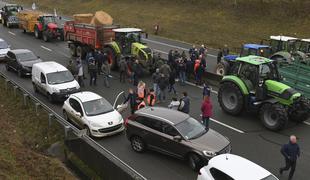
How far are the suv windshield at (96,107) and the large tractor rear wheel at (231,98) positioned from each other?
5.23 metres

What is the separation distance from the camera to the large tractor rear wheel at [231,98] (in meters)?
16.5

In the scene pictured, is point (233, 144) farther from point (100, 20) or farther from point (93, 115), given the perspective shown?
point (100, 20)

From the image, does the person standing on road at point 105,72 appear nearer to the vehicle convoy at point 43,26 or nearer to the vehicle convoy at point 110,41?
the vehicle convoy at point 110,41

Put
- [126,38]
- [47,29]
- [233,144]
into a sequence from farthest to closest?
[47,29], [126,38], [233,144]

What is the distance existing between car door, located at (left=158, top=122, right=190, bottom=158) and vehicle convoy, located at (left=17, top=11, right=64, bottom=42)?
23886 millimetres

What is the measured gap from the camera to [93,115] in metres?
15.0

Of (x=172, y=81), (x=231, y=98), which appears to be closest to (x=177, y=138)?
(x=231, y=98)

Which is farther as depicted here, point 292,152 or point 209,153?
point 209,153

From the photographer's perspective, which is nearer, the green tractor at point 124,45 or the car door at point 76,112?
the car door at point 76,112

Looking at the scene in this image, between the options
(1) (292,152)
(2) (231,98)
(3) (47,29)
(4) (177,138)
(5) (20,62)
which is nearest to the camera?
(1) (292,152)

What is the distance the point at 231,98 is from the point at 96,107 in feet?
19.7

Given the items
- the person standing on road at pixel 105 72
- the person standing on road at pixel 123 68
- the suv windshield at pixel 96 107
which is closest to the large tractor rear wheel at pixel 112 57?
the person standing on road at pixel 105 72

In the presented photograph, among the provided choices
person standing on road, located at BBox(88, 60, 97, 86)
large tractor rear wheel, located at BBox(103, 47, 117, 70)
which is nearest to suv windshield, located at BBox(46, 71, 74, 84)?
person standing on road, located at BBox(88, 60, 97, 86)

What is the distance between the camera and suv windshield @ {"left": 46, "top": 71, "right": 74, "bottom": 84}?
19062 mm
